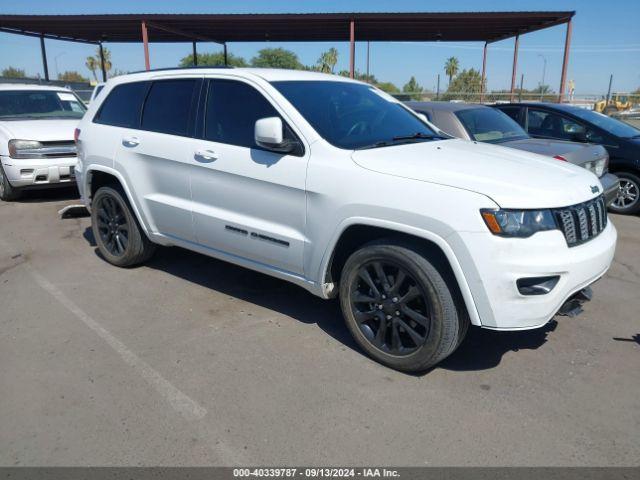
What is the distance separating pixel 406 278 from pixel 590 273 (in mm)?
1089

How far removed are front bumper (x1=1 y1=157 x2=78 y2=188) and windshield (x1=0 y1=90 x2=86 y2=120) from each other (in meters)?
1.39

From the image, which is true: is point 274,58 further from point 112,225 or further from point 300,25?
point 112,225

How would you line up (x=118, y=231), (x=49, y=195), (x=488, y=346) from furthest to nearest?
1. (x=49, y=195)
2. (x=118, y=231)
3. (x=488, y=346)

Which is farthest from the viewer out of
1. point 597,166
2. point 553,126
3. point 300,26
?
point 300,26

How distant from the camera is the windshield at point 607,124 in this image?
7883mm

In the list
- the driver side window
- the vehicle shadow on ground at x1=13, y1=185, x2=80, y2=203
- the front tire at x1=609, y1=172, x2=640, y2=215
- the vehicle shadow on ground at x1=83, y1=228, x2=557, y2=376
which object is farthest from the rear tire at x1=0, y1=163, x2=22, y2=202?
the front tire at x1=609, y1=172, x2=640, y2=215

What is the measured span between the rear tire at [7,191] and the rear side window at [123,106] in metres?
3.96

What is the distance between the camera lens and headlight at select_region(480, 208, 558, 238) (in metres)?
2.82

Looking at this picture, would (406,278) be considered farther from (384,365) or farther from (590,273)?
(590,273)

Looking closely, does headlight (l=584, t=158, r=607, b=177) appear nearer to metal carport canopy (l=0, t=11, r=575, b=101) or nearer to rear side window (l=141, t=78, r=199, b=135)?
rear side window (l=141, t=78, r=199, b=135)

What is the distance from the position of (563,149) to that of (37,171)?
7.28 m

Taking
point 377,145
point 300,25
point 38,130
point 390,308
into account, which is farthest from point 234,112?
point 300,25

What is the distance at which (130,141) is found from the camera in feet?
15.4


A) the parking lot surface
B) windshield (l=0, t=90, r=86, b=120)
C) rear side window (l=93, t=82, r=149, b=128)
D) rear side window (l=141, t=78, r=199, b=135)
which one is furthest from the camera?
windshield (l=0, t=90, r=86, b=120)
